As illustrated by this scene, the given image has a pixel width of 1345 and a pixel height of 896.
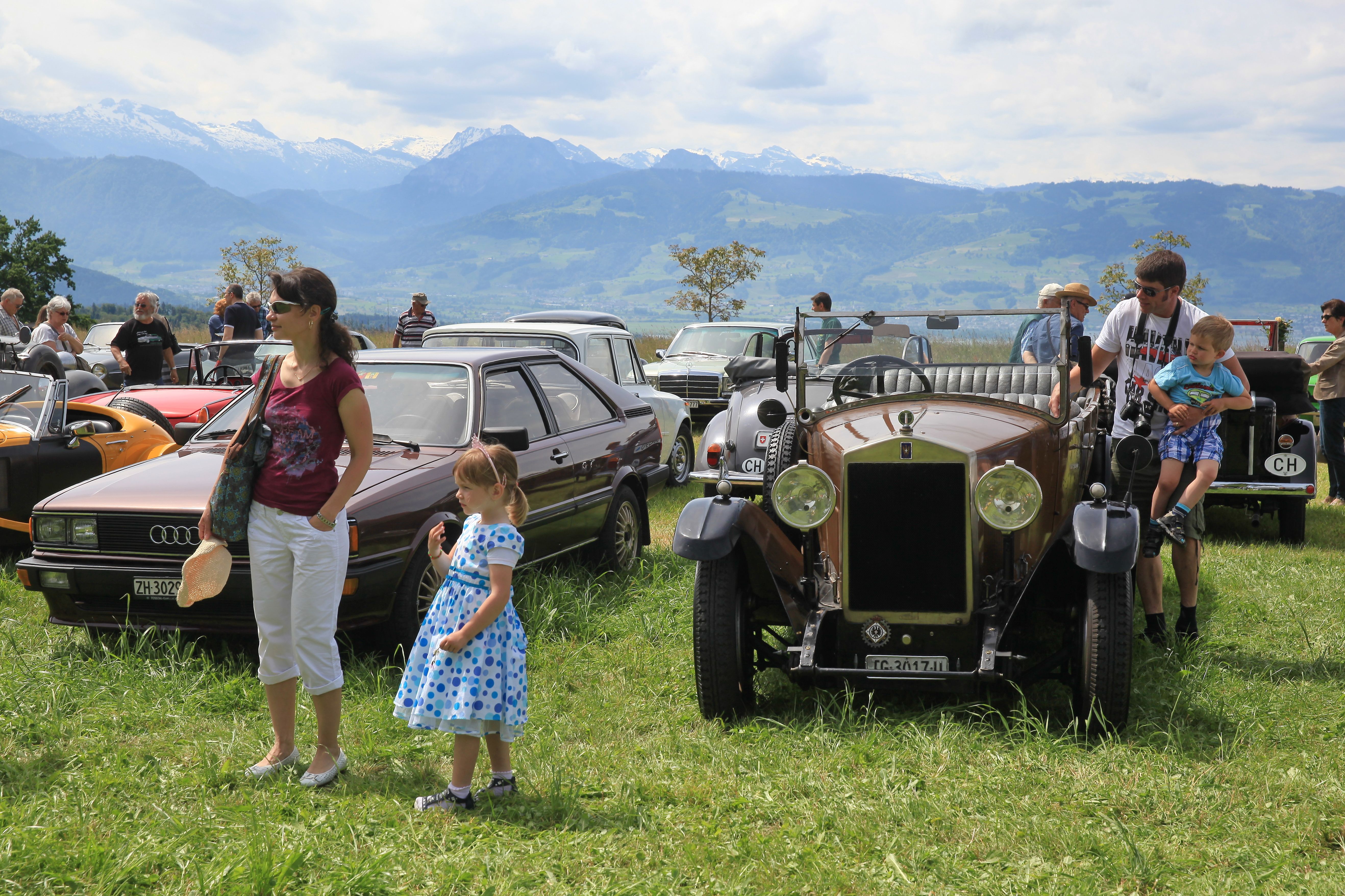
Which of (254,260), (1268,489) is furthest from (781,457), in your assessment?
(254,260)

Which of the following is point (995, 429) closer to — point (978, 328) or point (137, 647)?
point (978, 328)

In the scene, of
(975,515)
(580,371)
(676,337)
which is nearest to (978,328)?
(975,515)

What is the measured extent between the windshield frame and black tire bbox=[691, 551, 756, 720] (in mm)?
1177

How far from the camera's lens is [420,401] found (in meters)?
6.20

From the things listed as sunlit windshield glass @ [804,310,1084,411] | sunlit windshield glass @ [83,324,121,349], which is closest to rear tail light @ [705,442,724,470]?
sunlit windshield glass @ [804,310,1084,411]

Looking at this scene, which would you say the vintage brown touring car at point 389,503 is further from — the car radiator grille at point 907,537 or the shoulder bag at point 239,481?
the car radiator grille at point 907,537

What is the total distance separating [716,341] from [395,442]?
460 inches

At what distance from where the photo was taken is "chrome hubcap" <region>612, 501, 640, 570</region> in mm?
7367

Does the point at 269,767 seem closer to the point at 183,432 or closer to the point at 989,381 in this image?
the point at 989,381

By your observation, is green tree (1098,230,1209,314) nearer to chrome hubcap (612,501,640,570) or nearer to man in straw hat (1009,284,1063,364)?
chrome hubcap (612,501,640,570)

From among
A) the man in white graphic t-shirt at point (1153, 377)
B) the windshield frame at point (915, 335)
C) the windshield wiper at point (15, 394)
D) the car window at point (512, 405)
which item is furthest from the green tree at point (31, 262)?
the man in white graphic t-shirt at point (1153, 377)

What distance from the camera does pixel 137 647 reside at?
5.18 metres

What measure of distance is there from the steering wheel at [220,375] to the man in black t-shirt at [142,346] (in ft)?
1.76

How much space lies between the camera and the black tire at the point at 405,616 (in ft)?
17.0
